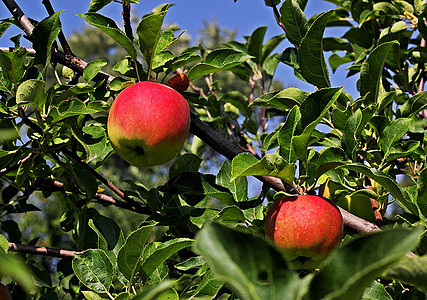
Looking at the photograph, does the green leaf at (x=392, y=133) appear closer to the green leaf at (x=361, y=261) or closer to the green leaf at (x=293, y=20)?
the green leaf at (x=293, y=20)

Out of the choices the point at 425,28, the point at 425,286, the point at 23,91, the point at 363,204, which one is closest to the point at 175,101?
the point at 23,91

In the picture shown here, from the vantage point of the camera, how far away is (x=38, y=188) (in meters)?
1.71

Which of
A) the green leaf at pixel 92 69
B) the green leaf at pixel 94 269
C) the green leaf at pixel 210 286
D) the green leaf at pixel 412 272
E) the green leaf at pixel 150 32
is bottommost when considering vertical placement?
the green leaf at pixel 210 286

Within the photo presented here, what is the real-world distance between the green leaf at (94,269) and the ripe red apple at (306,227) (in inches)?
16.6

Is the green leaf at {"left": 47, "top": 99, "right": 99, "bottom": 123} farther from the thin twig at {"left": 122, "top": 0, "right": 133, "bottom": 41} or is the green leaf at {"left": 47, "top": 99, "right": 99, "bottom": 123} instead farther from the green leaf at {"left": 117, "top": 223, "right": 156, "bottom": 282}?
the green leaf at {"left": 117, "top": 223, "right": 156, "bottom": 282}

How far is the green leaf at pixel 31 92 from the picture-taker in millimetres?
1202

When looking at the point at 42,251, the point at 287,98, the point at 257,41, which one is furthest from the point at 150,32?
the point at 257,41

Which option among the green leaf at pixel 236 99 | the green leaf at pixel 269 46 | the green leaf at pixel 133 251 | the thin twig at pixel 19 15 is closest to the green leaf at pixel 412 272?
the green leaf at pixel 133 251

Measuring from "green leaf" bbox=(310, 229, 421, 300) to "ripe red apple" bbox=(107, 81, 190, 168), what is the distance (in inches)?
29.9

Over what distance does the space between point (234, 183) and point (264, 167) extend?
0.40 meters

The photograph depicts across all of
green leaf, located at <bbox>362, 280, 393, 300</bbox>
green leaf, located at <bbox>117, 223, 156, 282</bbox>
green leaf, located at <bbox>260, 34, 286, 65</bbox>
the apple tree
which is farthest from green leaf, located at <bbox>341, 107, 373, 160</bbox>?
green leaf, located at <bbox>260, 34, 286, 65</bbox>

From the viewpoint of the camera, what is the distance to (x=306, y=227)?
41.4 inches

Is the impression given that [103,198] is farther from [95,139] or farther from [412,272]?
[412,272]

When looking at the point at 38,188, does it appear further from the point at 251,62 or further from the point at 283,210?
the point at 251,62
